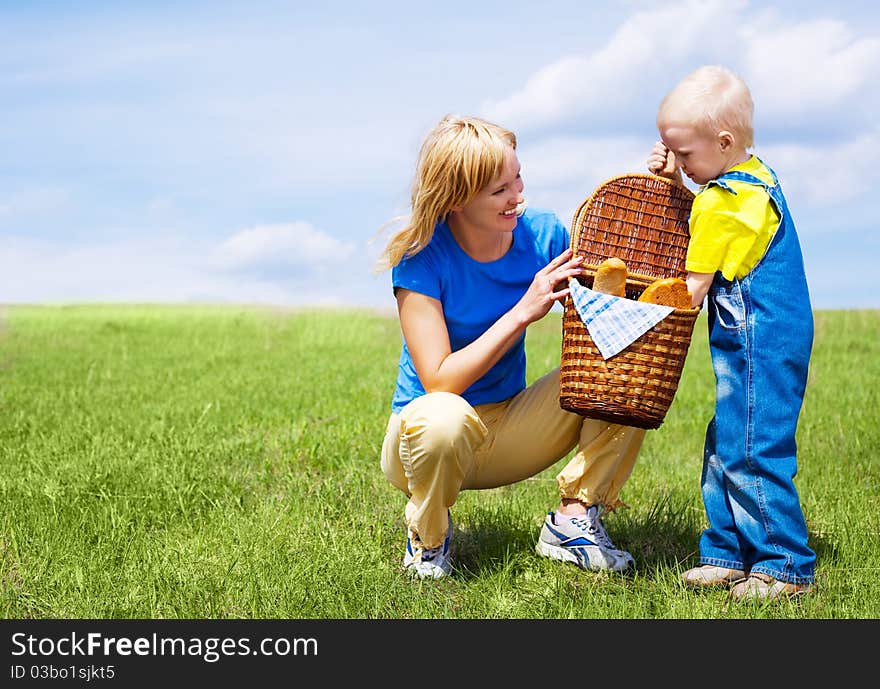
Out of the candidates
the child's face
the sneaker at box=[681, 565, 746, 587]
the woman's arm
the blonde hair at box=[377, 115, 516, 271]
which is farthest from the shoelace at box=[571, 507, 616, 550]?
the child's face

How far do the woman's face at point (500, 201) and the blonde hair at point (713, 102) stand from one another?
0.52 meters

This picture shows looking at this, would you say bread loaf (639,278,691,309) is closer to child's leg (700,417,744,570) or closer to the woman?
the woman

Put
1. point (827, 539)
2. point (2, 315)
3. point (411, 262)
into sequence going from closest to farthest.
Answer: point (411, 262) < point (827, 539) < point (2, 315)

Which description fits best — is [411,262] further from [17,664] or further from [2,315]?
[2,315]

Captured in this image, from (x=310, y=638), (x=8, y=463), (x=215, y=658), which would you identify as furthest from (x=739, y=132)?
(x=8, y=463)

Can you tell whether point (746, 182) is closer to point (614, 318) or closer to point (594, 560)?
point (614, 318)

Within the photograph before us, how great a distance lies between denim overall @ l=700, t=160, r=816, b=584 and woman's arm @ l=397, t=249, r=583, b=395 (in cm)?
53

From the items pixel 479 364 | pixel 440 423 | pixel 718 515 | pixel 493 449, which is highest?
pixel 479 364

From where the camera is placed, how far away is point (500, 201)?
11.4 ft

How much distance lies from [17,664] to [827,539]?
295 cm

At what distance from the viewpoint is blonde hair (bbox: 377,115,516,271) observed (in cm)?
339

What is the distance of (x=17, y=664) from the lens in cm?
301

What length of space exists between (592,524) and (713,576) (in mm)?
452

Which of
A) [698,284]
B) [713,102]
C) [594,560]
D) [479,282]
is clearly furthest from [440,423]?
[713,102]
